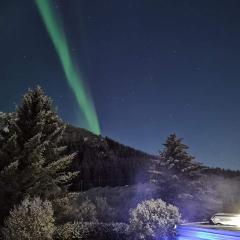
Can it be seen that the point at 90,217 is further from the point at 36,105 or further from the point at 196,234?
the point at 196,234

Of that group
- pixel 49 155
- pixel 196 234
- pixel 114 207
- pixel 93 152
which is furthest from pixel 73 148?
pixel 196 234

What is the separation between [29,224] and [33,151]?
5071 mm

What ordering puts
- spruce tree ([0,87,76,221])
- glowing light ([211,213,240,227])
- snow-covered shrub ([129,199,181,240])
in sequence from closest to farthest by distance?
glowing light ([211,213,240,227])
snow-covered shrub ([129,199,181,240])
spruce tree ([0,87,76,221])

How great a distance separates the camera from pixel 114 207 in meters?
34.0

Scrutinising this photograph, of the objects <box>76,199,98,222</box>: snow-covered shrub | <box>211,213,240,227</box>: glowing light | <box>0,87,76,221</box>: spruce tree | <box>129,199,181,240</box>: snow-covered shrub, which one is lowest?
<box>211,213,240,227</box>: glowing light

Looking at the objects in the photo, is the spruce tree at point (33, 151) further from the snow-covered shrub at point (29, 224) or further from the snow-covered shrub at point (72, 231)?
the snow-covered shrub at point (29, 224)

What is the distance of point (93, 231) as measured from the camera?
2238 centimetres

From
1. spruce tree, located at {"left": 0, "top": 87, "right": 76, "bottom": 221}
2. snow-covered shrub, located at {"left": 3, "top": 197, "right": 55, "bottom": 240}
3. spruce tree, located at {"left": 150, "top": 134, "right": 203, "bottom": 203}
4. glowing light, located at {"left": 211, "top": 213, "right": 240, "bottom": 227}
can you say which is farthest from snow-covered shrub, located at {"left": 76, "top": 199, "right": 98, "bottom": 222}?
glowing light, located at {"left": 211, "top": 213, "right": 240, "bottom": 227}

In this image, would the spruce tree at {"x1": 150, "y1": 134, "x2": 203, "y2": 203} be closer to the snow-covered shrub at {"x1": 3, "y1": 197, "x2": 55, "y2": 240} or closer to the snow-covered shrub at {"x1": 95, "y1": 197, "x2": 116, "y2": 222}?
the snow-covered shrub at {"x1": 95, "y1": 197, "x2": 116, "y2": 222}

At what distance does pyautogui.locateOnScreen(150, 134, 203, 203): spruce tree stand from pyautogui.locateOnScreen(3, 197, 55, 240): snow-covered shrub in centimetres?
1550

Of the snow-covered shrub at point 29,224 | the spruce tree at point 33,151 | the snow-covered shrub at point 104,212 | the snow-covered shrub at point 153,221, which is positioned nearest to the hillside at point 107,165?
the snow-covered shrub at point 104,212

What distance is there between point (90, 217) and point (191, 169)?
9.75 metres

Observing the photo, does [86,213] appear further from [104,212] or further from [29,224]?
[29,224]

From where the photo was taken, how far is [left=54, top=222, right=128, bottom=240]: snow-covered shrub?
21.7m
